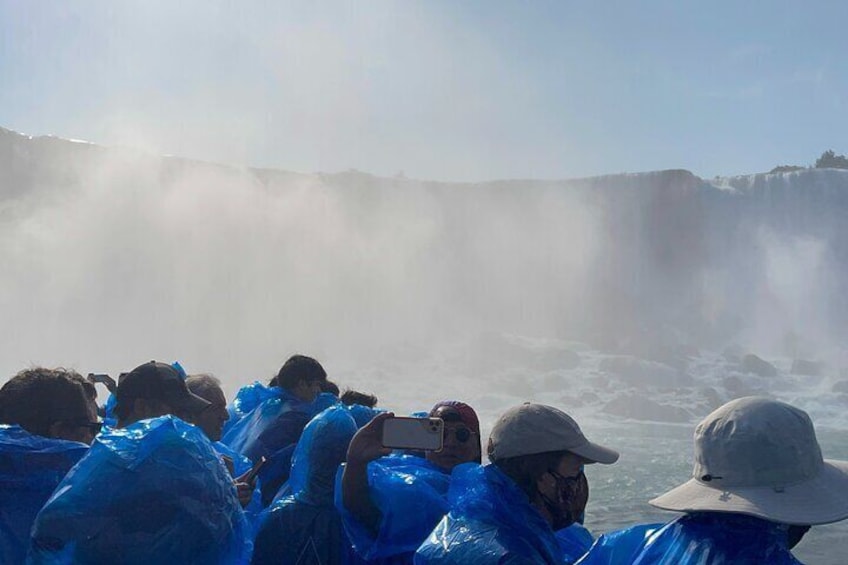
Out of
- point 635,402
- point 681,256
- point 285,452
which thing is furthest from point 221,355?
point 285,452

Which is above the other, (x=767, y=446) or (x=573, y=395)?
(x=767, y=446)

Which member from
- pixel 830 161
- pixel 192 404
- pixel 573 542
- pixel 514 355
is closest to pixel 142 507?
pixel 573 542

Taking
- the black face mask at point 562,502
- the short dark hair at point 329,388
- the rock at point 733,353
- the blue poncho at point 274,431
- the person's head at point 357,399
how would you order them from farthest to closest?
1. the rock at point 733,353
2. the person's head at point 357,399
3. the short dark hair at point 329,388
4. the blue poncho at point 274,431
5. the black face mask at point 562,502

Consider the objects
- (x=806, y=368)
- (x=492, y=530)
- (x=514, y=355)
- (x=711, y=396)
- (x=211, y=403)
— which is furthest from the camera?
(x=514, y=355)

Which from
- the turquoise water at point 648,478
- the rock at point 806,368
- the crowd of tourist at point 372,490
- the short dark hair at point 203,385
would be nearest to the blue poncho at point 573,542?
the crowd of tourist at point 372,490

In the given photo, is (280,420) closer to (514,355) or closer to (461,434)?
(461,434)

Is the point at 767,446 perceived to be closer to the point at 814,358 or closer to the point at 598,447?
the point at 598,447

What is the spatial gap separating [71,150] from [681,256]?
2401 cm

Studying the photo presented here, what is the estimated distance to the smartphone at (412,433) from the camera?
1.95m

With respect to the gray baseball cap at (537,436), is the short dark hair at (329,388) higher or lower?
lower

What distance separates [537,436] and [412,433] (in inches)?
11.5

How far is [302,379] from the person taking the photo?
346 centimetres

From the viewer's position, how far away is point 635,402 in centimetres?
2369

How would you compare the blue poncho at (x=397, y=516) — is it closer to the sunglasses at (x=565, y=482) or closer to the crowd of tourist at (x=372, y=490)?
the crowd of tourist at (x=372, y=490)
